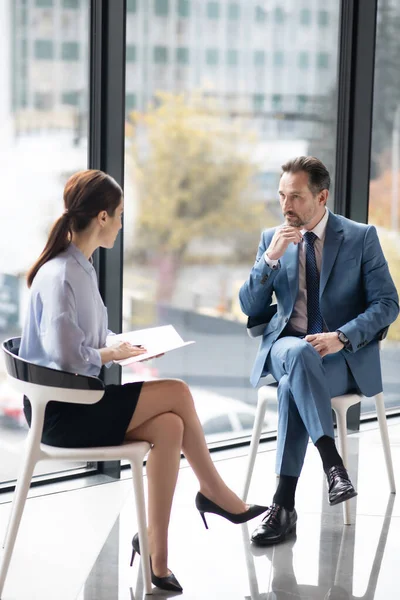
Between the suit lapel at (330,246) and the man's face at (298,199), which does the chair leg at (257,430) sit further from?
the man's face at (298,199)

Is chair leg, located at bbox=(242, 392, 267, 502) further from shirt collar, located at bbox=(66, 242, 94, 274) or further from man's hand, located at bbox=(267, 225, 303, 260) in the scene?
shirt collar, located at bbox=(66, 242, 94, 274)

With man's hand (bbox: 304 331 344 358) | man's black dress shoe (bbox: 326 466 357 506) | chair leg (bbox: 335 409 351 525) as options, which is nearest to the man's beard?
man's hand (bbox: 304 331 344 358)

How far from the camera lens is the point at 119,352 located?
235 centimetres

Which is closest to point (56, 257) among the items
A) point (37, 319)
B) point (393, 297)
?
point (37, 319)

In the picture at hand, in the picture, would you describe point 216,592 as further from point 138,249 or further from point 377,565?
point 138,249

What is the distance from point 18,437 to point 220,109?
162cm

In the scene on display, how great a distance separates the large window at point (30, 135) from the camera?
9.93 ft

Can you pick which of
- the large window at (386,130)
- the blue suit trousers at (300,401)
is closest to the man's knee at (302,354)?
the blue suit trousers at (300,401)

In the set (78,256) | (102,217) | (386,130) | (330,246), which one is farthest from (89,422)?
(386,130)

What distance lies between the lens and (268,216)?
385 cm

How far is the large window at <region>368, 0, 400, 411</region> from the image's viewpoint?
4.17 meters

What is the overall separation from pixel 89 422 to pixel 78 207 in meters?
0.61

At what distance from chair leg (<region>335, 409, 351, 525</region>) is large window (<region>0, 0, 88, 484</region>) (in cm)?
122

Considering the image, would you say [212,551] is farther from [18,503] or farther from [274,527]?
[18,503]
